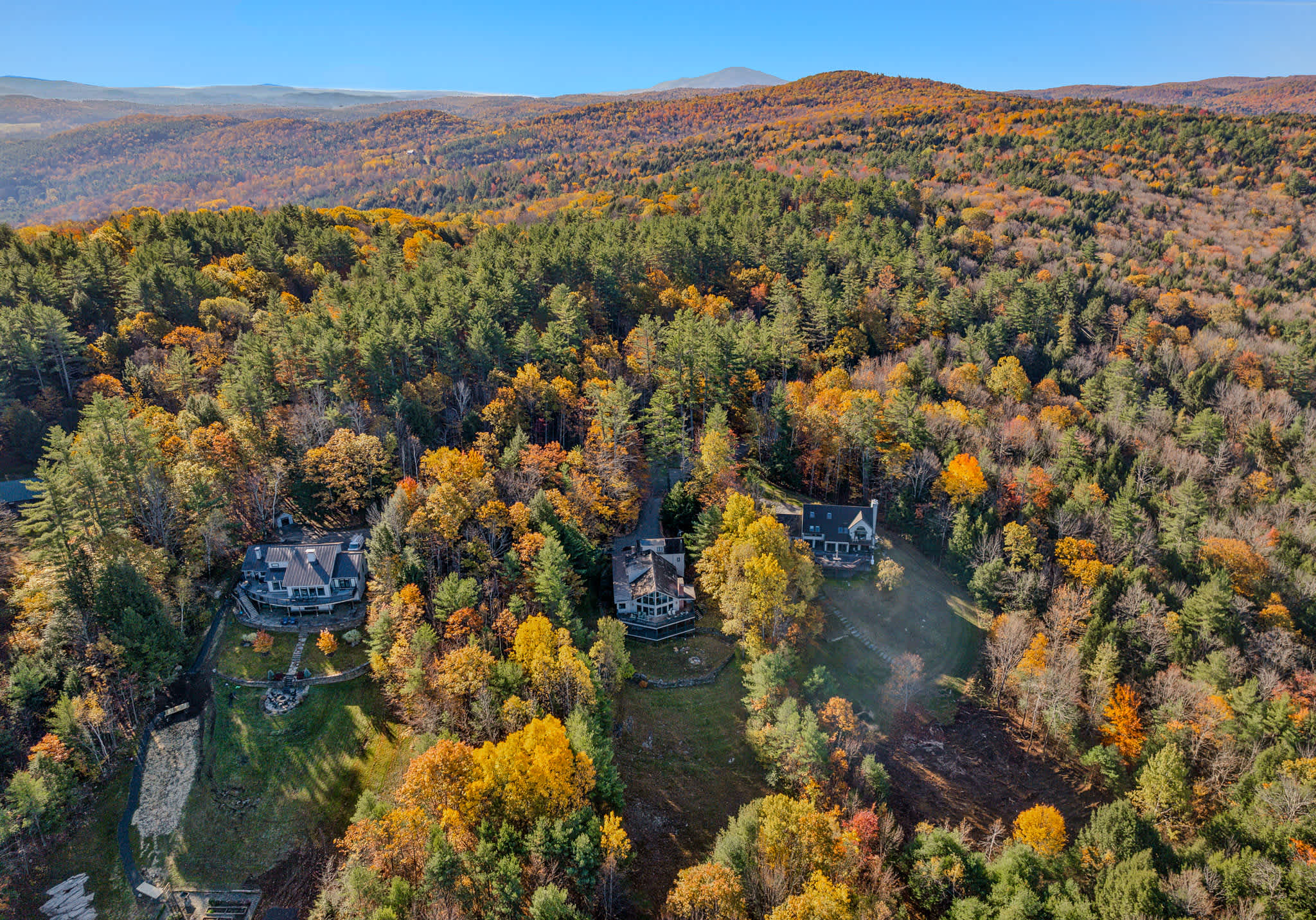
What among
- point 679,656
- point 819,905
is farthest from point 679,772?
point 819,905

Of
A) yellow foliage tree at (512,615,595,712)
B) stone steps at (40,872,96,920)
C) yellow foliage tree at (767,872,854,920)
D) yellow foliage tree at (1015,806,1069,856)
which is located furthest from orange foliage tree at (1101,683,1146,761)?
stone steps at (40,872,96,920)

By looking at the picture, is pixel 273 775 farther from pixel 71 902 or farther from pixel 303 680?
pixel 71 902

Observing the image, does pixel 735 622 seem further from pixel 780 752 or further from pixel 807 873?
pixel 807 873

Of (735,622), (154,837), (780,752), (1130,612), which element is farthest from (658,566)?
(1130,612)

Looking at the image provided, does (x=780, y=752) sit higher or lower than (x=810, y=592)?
lower

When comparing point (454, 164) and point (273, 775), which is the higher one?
point (454, 164)

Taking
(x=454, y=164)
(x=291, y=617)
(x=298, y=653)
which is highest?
(x=454, y=164)

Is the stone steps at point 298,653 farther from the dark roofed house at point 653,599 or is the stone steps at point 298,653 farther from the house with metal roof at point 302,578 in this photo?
the dark roofed house at point 653,599
